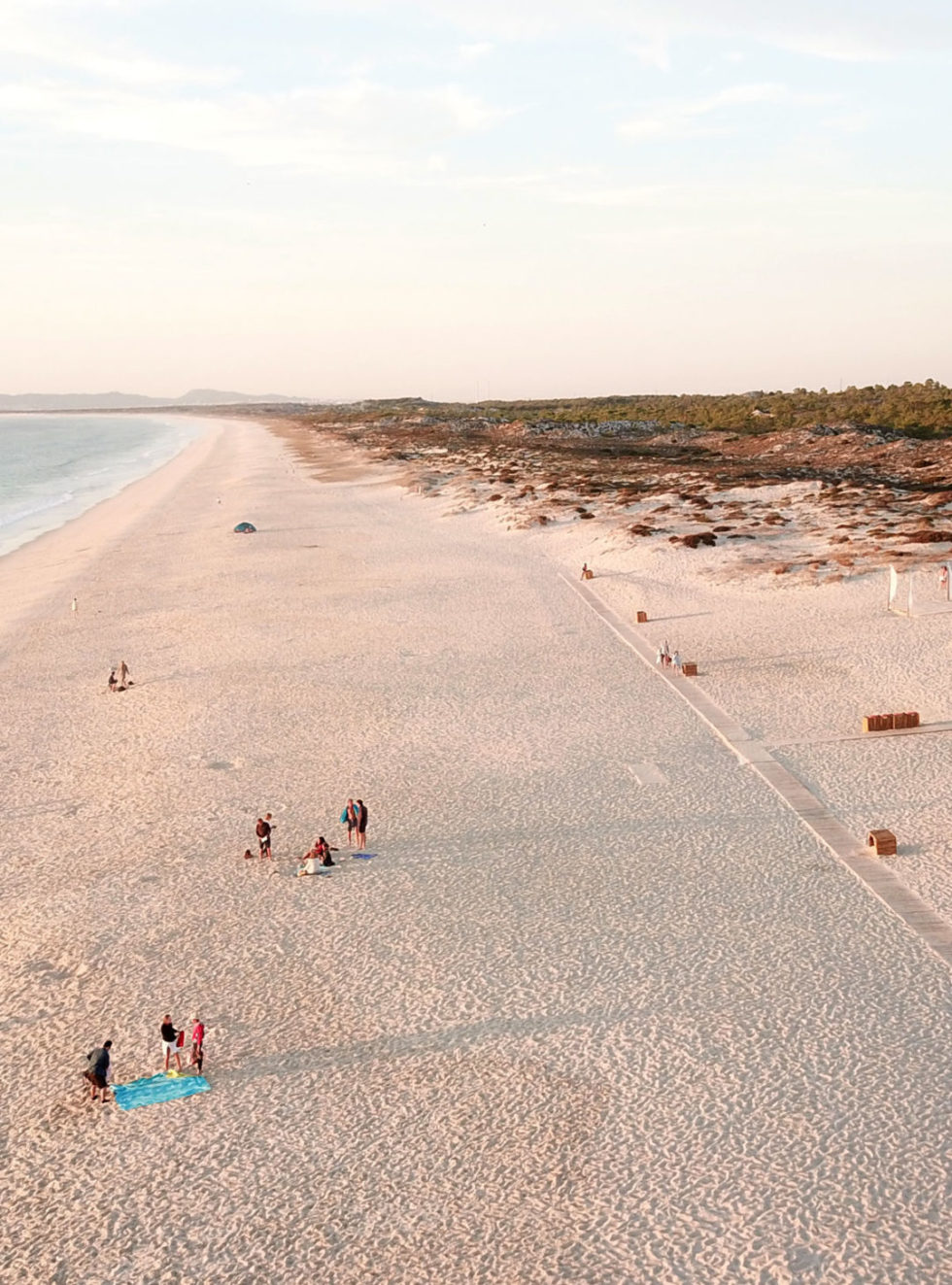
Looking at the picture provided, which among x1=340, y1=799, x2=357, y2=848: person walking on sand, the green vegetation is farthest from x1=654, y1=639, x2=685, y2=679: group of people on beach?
the green vegetation

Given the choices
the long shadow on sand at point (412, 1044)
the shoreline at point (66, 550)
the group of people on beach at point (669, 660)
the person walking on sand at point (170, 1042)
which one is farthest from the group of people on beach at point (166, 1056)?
the shoreline at point (66, 550)

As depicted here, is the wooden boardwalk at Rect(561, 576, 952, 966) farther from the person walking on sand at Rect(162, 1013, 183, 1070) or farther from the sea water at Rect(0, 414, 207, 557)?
the sea water at Rect(0, 414, 207, 557)

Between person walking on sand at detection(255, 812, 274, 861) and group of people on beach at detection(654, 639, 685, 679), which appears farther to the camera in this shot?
group of people on beach at detection(654, 639, 685, 679)

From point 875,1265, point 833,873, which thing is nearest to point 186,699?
point 833,873

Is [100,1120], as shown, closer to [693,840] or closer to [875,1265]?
[875,1265]

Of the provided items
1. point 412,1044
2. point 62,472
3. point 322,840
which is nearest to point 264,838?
point 322,840
